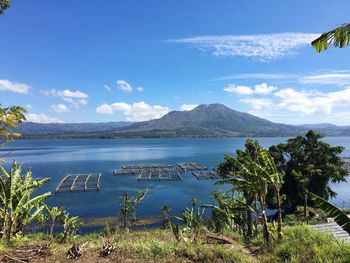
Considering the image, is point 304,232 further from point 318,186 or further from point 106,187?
point 106,187

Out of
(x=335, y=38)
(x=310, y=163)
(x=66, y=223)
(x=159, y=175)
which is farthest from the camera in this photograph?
(x=159, y=175)

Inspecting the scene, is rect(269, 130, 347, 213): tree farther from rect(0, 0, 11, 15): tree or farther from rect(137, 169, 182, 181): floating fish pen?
rect(137, 169, 182, 181): floating fish pen

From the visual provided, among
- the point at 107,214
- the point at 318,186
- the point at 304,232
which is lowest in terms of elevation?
the point at 107,214

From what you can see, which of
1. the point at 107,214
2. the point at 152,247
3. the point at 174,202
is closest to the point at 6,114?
the point at 152,247

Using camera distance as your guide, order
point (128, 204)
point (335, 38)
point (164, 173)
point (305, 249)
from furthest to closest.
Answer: point (164, 173) < point (128, 204) < point (305, 249) < point (335, 38)

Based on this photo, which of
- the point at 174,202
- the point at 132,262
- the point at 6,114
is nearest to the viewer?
the point at 6,114

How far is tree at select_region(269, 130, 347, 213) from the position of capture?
39.4 metres

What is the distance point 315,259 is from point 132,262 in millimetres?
6363

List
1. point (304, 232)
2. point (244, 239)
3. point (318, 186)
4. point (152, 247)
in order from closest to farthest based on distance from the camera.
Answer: point (152, 247) < point (304, 232) < point (244, 239) < point (318, 186)

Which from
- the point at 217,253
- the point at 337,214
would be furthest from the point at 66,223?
the point at 337,214

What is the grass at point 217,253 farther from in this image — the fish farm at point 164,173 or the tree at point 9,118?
the fish farm at point 164,173

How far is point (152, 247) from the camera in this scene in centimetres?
1153

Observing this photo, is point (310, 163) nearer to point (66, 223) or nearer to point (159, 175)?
point (66, 223)

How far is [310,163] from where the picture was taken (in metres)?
40.0
